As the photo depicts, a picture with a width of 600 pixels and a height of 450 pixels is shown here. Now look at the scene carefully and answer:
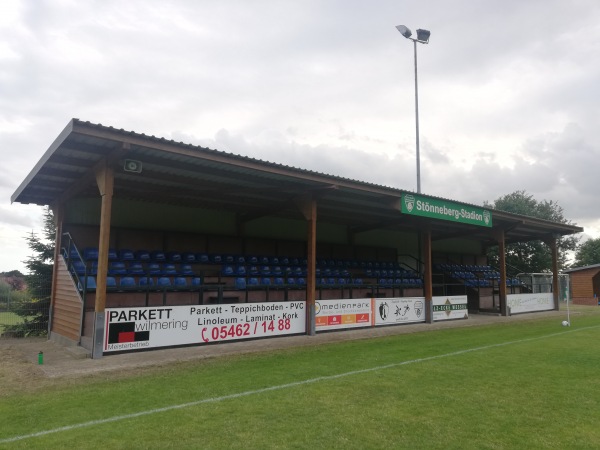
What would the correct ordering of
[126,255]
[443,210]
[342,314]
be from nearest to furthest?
[126,255]
[342,314]
[443,210]

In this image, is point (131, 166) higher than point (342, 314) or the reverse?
higher

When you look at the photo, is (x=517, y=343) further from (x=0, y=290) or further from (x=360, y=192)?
(x=0, y=290)

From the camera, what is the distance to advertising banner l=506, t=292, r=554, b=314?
2195cm

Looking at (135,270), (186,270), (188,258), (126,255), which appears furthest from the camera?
(188,258)

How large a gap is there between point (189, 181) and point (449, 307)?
12440 mm

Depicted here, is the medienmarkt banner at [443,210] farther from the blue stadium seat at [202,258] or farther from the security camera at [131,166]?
the security camera at [131,166]

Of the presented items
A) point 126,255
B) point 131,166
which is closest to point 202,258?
point 126,255

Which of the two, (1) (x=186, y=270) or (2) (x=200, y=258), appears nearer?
(1) (x=186, y=270)

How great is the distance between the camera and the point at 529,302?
76.7 feet

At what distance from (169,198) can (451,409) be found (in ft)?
37.8

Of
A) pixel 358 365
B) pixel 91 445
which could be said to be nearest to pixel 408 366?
pixel 358 365

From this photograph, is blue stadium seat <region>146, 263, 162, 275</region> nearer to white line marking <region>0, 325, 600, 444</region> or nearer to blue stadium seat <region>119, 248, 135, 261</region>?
blue stadium seat <region>119, 248, 135, 261</region>

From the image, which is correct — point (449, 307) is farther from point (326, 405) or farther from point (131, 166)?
point (131, 166)

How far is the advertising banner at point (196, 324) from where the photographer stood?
9820 mm
